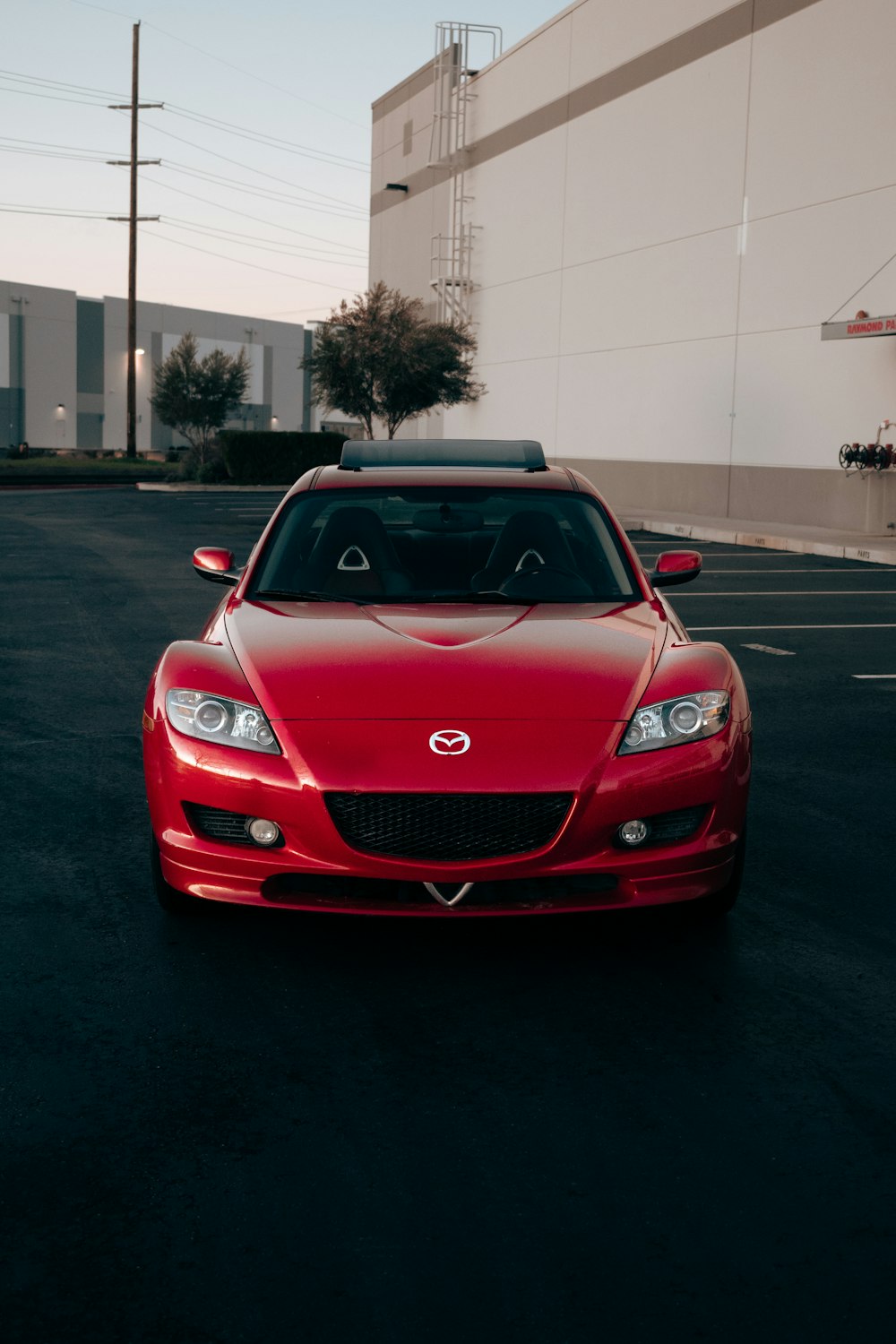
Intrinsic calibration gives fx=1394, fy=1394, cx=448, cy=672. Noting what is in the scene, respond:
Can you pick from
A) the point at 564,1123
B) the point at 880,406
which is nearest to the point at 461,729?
the point at 564,1123

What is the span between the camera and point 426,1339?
235 centimetres

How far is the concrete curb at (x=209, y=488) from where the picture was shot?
38906mm

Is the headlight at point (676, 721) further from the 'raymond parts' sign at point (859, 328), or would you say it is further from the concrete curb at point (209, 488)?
the concrete curb at point (209, 488)

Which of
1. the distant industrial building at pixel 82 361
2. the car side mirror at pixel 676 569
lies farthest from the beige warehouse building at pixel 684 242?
the distant industrial building at pixel 82 361

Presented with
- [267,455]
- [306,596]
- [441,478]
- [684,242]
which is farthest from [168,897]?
[267,455]

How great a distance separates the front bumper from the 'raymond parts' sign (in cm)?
1916

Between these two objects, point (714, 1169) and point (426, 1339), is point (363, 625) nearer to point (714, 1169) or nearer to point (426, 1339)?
point (714, 1169)

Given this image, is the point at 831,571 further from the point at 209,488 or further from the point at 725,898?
the point at 209,488

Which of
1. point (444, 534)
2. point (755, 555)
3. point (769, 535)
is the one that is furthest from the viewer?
point (769, 535)

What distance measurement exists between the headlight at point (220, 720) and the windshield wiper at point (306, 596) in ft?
3.26

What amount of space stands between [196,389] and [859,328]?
129ft

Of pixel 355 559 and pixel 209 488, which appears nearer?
pixel 355 559

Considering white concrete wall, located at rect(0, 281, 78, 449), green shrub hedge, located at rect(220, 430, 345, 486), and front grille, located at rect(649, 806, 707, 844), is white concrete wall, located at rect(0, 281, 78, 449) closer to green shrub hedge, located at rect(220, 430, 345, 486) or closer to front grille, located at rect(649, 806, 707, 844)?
green shrub hedge, located at rect(220, 430, 345, 486)

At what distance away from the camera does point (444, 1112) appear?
3219 millimetres
